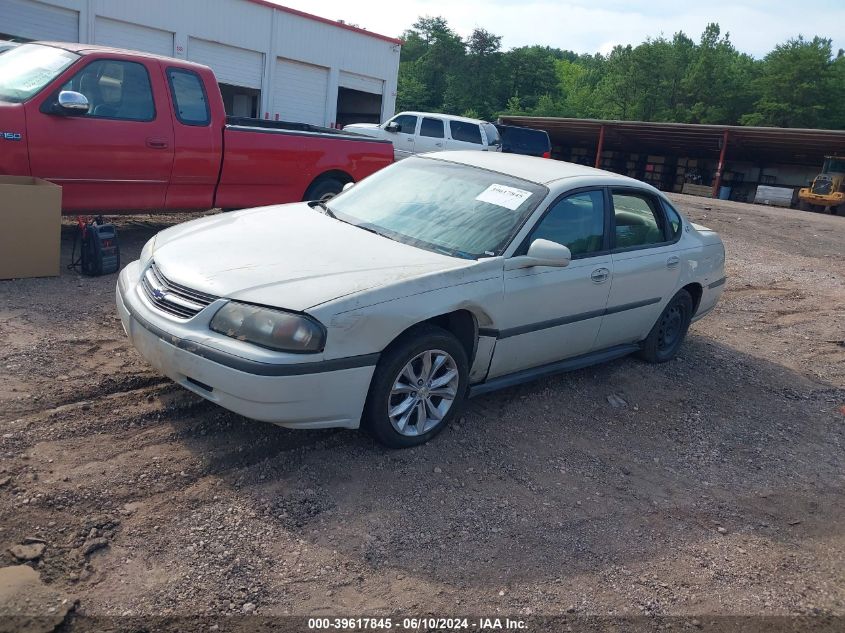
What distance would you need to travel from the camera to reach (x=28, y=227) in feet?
19.4

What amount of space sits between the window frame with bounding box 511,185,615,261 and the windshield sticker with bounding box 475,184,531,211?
17 centimetres

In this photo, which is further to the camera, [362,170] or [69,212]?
[362,170]

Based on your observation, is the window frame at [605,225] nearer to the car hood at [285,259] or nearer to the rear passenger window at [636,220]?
the rear passenger window at [636,220]

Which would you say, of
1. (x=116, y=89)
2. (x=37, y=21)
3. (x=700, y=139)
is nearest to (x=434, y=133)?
(x=37, y=21)

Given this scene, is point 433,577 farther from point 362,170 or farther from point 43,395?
point 362,170

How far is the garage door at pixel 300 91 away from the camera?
22938 mm

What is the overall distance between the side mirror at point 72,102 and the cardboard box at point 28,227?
2.44 ft

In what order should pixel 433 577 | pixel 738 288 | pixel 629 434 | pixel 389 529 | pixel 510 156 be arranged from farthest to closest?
pixel 738 288 < pixel 510 156 < pixel 629 434 < pixel 389 529 < pixel 433 577

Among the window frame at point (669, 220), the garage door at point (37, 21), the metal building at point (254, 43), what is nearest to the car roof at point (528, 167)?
the window frame at point (669, 220)

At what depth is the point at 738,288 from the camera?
31.4ft

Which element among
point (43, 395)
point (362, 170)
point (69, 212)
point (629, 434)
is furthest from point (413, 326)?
point (362, 170)

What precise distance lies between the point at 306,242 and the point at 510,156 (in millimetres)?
2033

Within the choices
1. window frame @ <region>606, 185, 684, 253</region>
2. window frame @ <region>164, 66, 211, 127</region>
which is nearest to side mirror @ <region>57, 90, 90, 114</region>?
window frame @ <region>164, 66, 211, 127</region>

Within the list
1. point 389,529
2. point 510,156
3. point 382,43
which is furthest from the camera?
point 382,43
